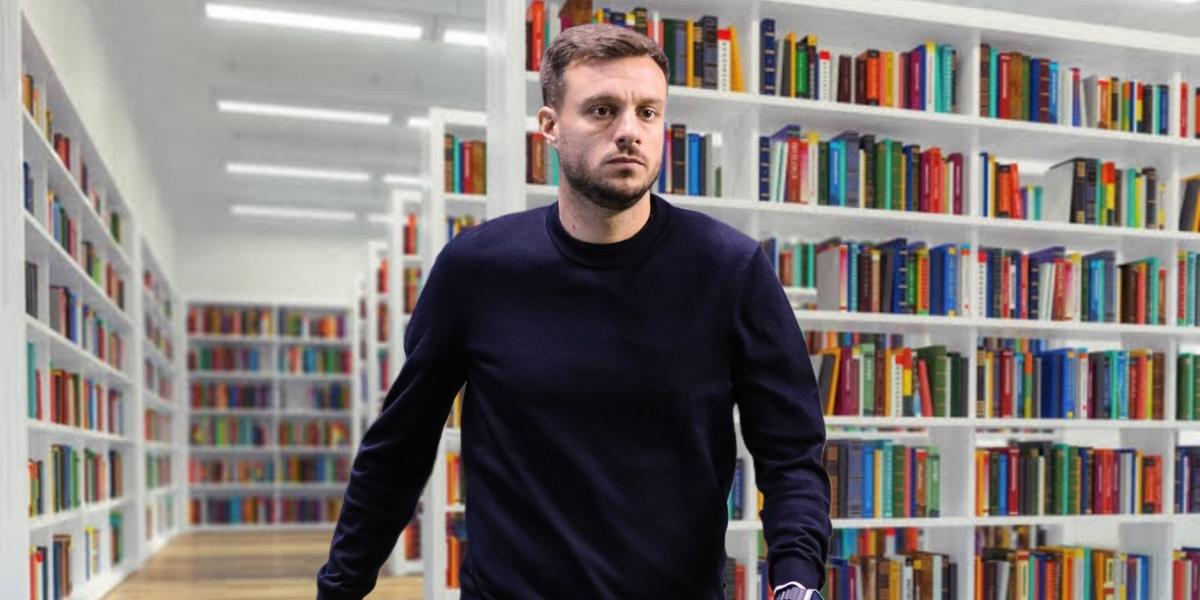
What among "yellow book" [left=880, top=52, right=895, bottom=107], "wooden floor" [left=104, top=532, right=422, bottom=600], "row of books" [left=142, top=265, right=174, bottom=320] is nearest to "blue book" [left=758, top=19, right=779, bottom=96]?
"yellow book" [left=880, top=52, right=895, bottom=107]

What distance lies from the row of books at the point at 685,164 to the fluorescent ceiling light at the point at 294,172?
722 centimetres

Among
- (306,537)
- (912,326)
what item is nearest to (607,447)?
(912,326)

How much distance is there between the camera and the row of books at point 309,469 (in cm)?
1194

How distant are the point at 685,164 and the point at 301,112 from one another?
5465 millimetres

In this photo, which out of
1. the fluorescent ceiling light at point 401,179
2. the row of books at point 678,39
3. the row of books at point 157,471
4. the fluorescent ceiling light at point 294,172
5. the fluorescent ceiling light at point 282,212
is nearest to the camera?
→ the row of books at point 678,39

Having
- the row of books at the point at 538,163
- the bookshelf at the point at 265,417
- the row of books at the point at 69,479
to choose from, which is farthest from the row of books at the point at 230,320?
the row of books at the point at 538,163

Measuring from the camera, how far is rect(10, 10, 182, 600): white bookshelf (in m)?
3.81

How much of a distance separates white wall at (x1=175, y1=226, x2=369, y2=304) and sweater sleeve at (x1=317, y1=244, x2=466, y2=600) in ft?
38.4

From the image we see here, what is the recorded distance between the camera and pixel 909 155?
3971 mm

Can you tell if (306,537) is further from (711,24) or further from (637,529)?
(637,529)

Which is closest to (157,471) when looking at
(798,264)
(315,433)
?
(315,433)

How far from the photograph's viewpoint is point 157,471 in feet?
31.1

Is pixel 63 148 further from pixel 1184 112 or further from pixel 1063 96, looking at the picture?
pixel 1184 112

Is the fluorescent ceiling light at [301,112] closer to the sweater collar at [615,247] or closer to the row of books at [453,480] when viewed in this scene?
the row of books at [453,480]
